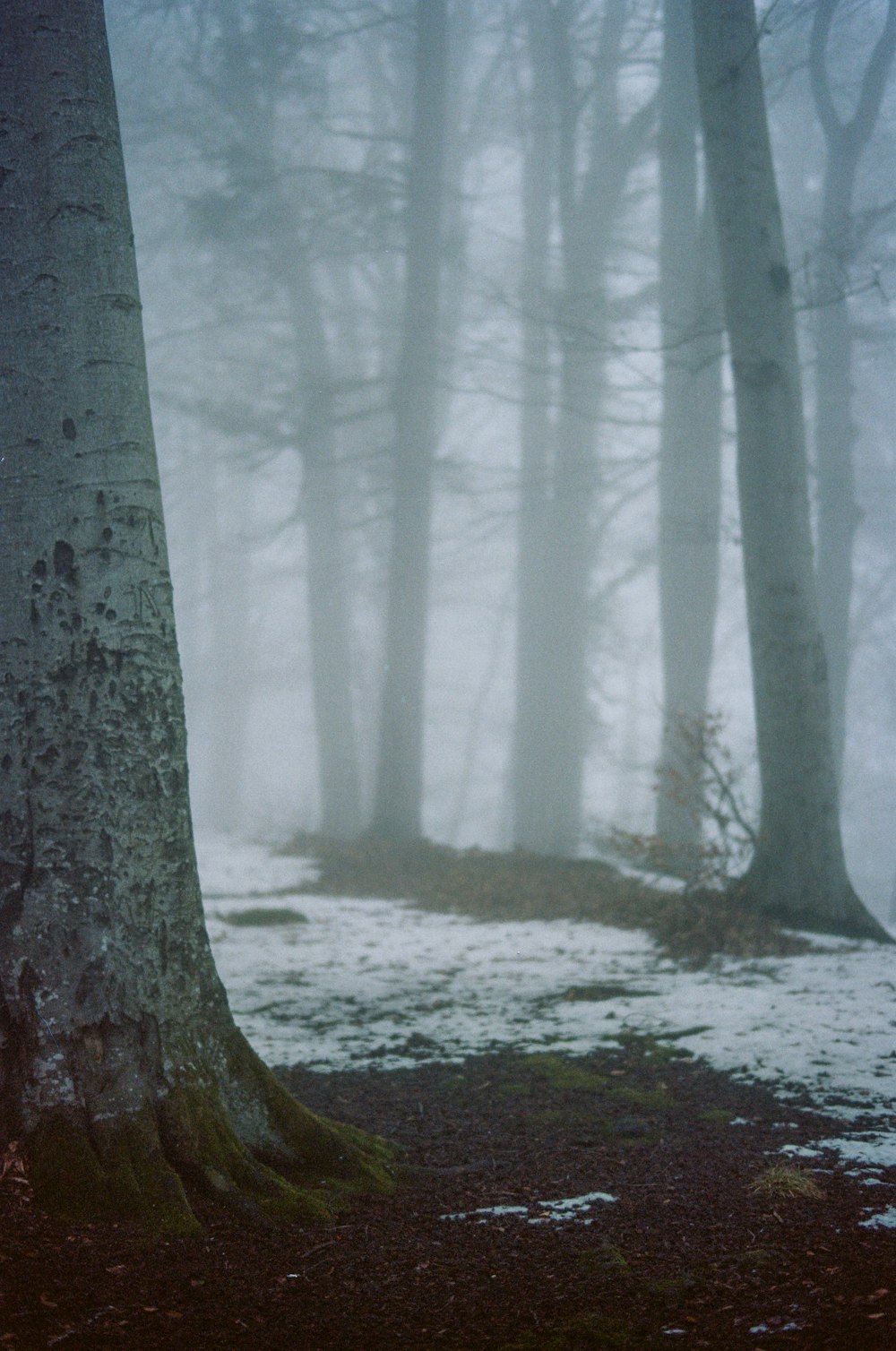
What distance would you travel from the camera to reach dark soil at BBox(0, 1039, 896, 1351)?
8.51ft

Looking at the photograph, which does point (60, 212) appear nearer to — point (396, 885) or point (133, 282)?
point (133, 282)

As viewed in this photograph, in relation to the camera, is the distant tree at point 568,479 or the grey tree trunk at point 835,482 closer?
the grey tree trunk at point 835,482

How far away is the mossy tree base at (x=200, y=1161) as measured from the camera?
3074 mm

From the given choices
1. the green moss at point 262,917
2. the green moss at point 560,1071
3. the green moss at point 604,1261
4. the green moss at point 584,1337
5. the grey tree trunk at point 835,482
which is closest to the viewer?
the green moss at point 584,1337

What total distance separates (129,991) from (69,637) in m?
1.08

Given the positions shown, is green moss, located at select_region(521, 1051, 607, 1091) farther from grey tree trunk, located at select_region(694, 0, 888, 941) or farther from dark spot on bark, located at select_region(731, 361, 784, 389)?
dark spot on bark, located at select_region(731, 361, 784, 389)

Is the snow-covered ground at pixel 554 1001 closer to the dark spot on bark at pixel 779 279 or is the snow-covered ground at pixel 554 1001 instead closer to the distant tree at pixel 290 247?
the dark spot on bark at pixel 779 279

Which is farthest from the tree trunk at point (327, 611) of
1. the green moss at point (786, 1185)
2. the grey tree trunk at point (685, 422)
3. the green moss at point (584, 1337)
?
the green moss at point (584, 1337)

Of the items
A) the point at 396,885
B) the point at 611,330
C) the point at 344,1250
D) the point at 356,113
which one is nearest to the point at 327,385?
the point at 611,330

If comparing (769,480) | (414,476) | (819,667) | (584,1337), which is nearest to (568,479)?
(414,476)

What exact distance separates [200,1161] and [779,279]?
722 cm

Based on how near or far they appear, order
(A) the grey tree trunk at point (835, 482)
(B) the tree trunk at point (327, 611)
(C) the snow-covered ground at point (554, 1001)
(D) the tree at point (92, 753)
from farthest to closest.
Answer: (B) the tree trunk at point (327, 611)
(A) the grey tree trunk at point (835, 482)
(C) the snow-covered ground at point (554, 1001)
(D) the tree at point (92, 753)

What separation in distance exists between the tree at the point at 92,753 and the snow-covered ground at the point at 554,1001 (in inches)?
78.6

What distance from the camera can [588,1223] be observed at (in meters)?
3.29
